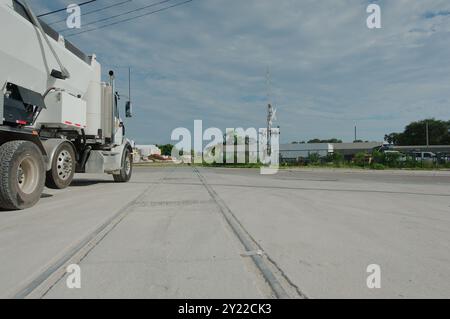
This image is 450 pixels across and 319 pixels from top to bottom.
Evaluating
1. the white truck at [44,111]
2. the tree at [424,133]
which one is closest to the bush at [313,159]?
the white truck at [44,111]

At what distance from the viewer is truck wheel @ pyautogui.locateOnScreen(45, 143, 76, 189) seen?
9.25 meters

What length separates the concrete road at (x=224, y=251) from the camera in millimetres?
3191

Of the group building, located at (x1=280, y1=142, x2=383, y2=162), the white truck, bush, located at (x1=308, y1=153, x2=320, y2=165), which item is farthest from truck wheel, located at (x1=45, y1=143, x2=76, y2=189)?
building, located at (x1=280, y1=142, x2=383, y2=162)

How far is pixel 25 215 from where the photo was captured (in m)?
6.72

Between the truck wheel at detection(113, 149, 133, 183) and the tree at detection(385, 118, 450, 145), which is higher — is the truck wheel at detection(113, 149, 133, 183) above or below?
below

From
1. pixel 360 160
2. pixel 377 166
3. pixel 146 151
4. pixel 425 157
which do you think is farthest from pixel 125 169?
pixel 146 151

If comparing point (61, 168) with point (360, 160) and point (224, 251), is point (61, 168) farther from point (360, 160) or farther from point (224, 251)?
point (360, 160)

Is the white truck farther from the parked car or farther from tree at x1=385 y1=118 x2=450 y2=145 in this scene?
tree at x1=385 y1=118 x2=450 y2=145

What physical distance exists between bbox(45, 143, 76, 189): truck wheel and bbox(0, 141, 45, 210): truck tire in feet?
4.50

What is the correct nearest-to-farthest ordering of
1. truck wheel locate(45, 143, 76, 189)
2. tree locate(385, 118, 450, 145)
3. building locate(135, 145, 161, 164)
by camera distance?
truck wheel locate(45, 143, 76, 189), building locate(135, 145, 161, 164), tree locate(385, 118, 450, 145)
